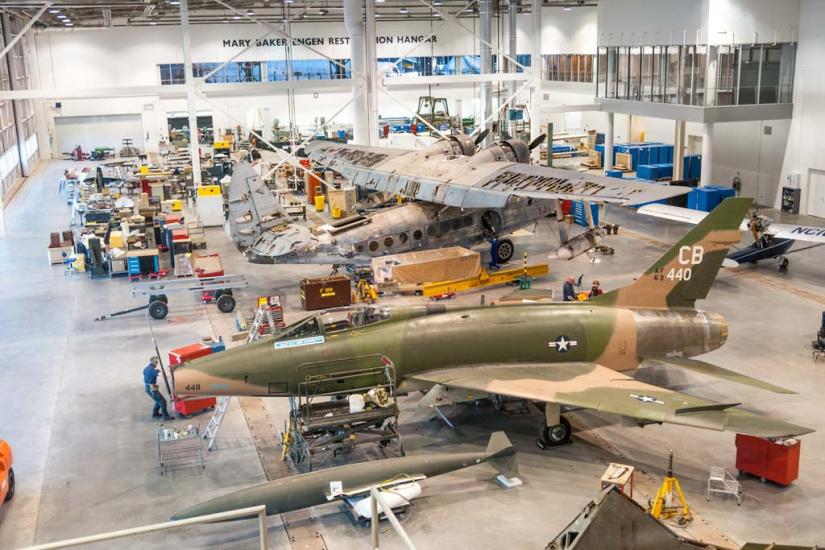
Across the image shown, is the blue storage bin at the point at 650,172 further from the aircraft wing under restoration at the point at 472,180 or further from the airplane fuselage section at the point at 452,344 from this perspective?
the airplane fuselage section at the point at 452,344

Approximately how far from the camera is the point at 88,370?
20375 mm

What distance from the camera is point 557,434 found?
51.9 feet

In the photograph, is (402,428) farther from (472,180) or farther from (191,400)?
(472,180)

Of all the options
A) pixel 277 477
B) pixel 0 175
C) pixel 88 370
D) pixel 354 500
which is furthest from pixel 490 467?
pixel 0 175

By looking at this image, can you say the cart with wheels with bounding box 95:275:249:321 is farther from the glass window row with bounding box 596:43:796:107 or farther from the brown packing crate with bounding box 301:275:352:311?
the glass window row with bounding box 596:43:796:107

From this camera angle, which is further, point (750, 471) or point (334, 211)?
point (334, 211)

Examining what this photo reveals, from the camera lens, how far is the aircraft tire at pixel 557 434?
51.6 feet

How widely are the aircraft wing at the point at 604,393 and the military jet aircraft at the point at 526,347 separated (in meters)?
0.03

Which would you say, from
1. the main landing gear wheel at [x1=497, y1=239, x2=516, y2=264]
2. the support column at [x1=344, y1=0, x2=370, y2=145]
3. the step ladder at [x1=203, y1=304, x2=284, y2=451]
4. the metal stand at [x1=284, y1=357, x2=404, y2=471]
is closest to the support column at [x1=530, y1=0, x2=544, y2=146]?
the support column at [x1=344, y1=0, x2=370, y2=145]

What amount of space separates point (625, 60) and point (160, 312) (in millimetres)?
26959

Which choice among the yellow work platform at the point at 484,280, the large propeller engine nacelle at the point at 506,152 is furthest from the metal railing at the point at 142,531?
the large propeller engine nacelle at the point at 506,152

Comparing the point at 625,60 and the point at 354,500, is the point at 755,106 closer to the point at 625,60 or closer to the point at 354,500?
the point at 625,60

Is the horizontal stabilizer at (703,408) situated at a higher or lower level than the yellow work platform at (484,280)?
higher

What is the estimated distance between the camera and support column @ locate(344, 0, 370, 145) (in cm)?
3406
